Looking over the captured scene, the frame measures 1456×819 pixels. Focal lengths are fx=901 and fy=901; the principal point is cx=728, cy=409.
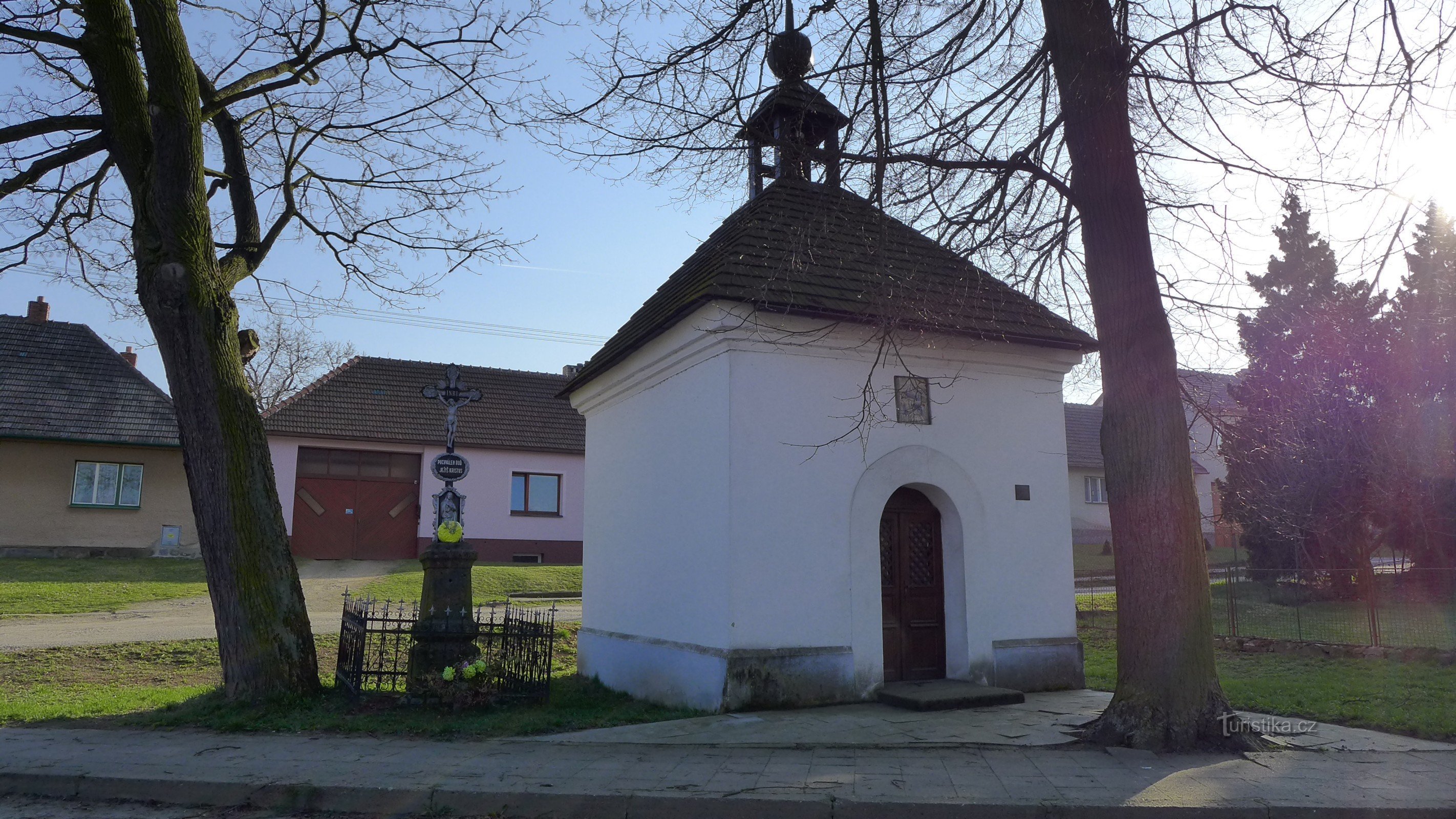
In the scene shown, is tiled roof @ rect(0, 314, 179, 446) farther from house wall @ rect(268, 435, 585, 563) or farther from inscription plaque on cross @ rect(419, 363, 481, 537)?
inscription plaque on cross @ rect(419, 363, 481, 537)

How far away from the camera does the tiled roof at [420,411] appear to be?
2488 centimetres

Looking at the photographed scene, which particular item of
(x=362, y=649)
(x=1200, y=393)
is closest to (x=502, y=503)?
(x=362, y=649)

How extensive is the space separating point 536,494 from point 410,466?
3728mm

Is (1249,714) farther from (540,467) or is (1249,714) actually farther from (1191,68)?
(540,467)

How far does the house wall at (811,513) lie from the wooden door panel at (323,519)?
16017 mm

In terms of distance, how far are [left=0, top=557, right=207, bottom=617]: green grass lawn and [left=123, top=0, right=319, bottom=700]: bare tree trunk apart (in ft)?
31.4

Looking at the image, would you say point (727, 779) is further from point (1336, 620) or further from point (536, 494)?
point (536, 494)

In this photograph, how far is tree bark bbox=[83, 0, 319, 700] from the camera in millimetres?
8812

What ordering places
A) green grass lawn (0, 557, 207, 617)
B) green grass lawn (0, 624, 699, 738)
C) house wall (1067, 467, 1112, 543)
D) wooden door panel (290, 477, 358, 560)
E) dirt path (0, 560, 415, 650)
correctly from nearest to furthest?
1. green grass lawn (0, 624, 699, 738)
2. dirt path (0, 560, 415, 650)
3. green grass lawn (0, 557, 207, 617)
4. wooden door panel (290, 477, 358, 560)
5. house wall (1067, 467, 1112, 543)

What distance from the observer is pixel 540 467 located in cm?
2733

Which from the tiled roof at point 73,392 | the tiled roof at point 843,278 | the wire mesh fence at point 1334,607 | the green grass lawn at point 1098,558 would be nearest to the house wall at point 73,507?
the tiled roof at point 73,392

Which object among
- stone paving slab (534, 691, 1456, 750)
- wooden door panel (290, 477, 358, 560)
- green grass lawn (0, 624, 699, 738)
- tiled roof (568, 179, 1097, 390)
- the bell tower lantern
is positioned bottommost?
green grass lawn (0, 624, 699, 738)

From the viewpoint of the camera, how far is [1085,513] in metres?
36.8

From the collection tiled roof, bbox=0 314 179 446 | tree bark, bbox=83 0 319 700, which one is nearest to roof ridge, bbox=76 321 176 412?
tiled roof, bbox=0 314 179 446
